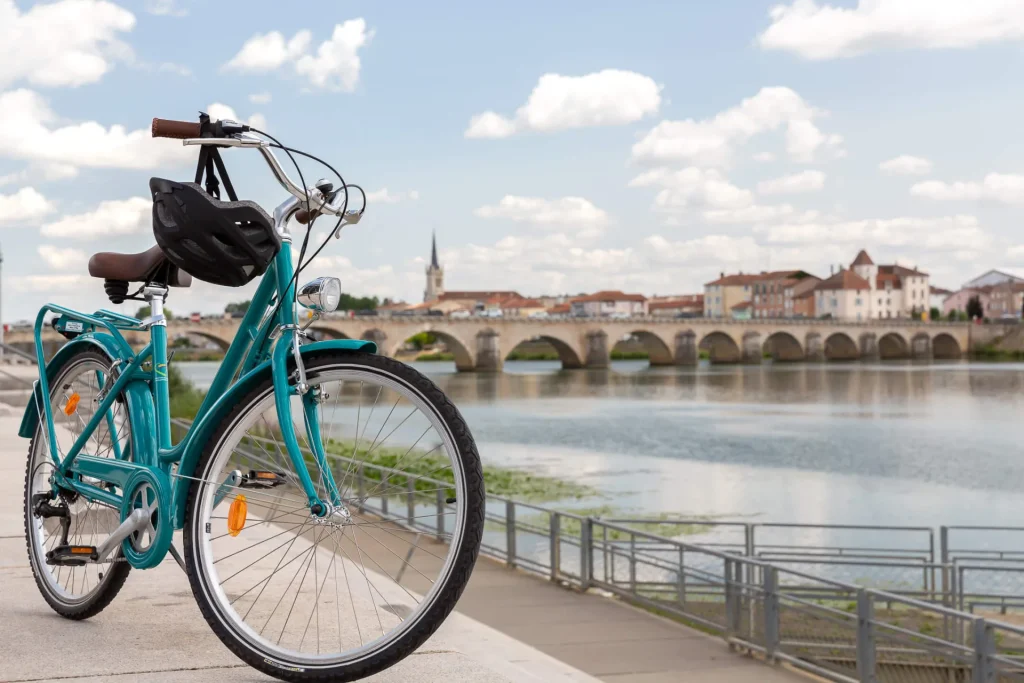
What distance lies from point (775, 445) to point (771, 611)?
25.0 m

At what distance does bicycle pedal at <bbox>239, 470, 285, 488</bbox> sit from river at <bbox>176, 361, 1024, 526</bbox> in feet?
63.3

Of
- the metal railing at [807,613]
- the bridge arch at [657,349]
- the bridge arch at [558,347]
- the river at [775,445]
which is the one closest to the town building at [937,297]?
the bridge arch at [657,349]

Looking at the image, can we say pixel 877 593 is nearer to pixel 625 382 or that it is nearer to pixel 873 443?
pixel 873 443

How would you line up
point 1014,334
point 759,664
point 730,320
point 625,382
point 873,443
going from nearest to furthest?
point 759,664
point 873,443
point 625,382
point 730,320
point 1014,334

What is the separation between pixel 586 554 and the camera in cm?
1153

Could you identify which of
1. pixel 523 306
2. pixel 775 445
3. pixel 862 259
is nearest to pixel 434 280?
pixel 523 306

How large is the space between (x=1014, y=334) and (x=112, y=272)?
4541 inches

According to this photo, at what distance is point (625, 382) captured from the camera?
66375 mm

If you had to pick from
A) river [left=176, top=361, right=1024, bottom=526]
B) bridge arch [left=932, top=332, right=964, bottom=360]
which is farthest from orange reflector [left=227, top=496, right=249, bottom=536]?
bridge arch [left=932, top=332, right=964, bottom=360]

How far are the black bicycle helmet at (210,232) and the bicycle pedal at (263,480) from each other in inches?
18.2

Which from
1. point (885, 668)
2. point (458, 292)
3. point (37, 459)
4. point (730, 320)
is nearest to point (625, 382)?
point (730, 320)

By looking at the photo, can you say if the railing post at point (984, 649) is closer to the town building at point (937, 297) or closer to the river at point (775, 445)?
the river at point (775, 445)

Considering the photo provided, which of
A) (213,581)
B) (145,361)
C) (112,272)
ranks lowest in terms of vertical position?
(213,581)

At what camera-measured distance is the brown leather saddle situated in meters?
3.19
